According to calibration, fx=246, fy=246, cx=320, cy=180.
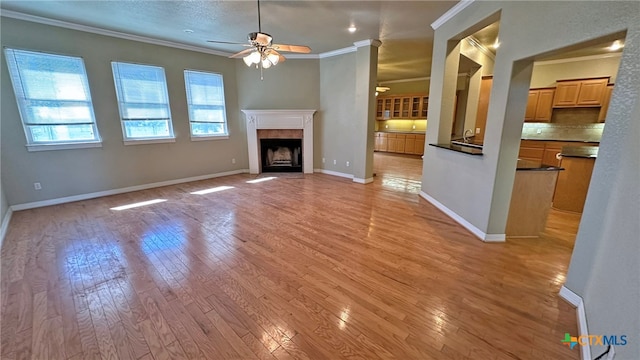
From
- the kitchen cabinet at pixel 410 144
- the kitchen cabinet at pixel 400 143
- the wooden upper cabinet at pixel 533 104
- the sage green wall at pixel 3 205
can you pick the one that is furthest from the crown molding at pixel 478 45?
the sage green wall at pixel 3 205

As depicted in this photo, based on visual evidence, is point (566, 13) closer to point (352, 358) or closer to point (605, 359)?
point (605, 359)

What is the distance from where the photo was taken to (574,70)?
5.38 metres

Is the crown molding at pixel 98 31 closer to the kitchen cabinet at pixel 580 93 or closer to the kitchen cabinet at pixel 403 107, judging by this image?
the kitchen cabinet at pixel 403 107

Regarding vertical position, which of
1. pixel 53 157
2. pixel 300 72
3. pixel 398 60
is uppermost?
pixel 398 60

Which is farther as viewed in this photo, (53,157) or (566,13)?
(53,157)

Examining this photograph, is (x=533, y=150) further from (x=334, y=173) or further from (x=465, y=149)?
(x=334, y=173)

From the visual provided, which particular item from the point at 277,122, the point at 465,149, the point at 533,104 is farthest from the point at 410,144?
the point at 465,149

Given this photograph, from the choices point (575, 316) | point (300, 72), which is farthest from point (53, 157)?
point (575, 316)

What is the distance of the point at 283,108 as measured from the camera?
6305 mm

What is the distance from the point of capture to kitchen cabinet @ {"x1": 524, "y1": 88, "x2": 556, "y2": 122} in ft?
18.2

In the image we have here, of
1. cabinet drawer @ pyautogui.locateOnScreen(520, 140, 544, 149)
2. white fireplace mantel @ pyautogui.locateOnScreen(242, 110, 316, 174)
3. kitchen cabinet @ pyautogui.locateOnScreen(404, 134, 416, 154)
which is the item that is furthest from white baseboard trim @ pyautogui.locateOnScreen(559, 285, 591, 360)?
kitchen cabinet @ pyautogui.locateOnScreen(404, 134, 416, 154)

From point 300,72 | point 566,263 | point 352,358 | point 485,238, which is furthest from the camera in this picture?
point 300,72

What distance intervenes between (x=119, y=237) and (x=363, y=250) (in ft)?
9.66

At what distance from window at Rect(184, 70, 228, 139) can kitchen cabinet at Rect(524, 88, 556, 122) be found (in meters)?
7.20
